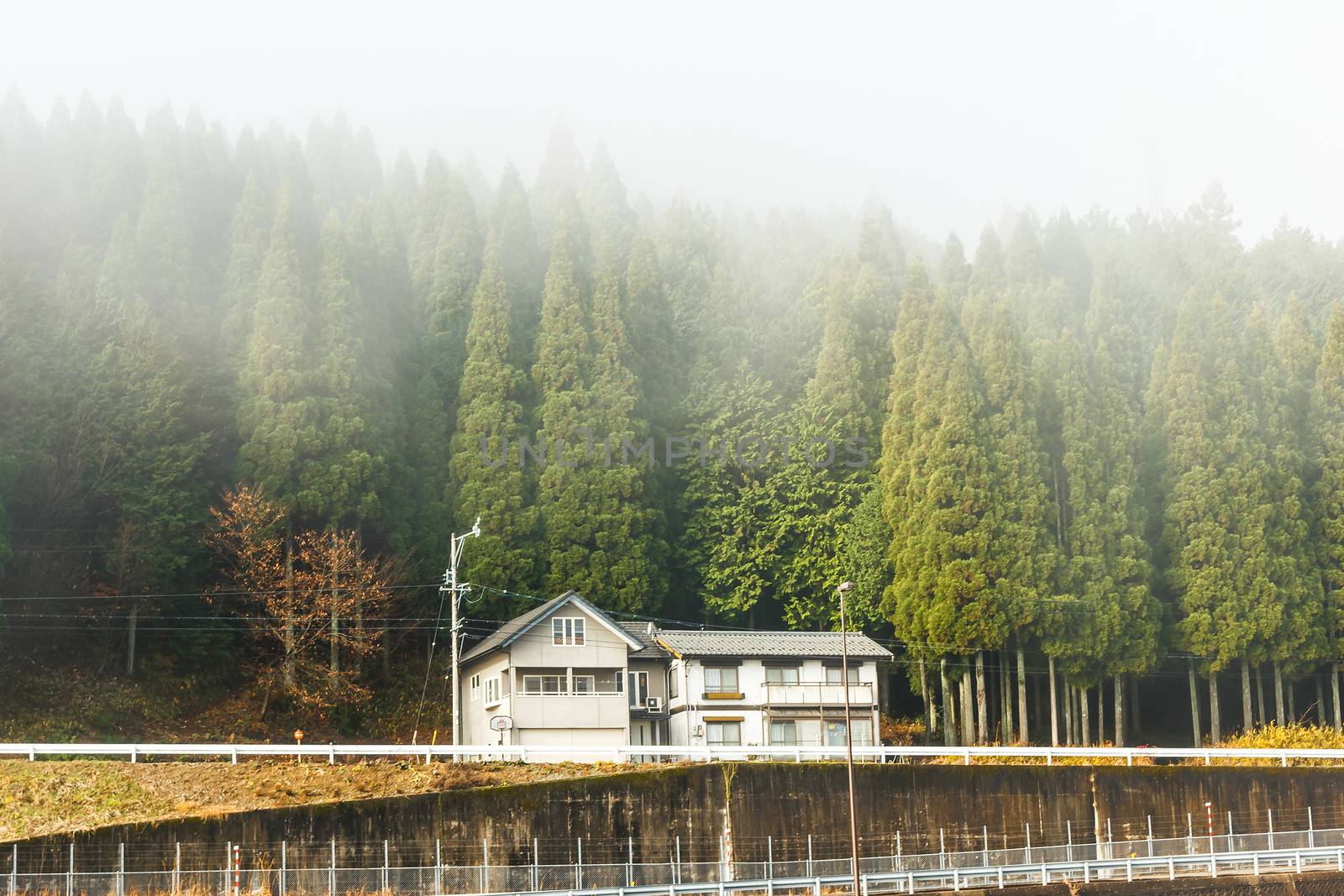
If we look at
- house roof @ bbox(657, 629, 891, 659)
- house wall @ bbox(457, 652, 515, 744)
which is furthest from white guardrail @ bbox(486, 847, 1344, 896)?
A: house wall @ bbox(457, 652, 515, 744)

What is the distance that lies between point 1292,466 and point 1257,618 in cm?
645

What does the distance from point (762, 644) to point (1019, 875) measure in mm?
14277

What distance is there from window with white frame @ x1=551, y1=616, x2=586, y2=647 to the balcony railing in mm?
6323

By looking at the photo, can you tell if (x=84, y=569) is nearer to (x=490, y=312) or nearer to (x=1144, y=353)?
(x=490, y=312)

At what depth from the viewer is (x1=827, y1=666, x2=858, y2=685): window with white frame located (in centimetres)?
4272

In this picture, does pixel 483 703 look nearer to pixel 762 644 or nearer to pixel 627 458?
pixel 762 644

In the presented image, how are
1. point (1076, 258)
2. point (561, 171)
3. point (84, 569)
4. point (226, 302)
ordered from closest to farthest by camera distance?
point (84, 569)
point (226, 302)
point (1076, 258)
point (561, 171)

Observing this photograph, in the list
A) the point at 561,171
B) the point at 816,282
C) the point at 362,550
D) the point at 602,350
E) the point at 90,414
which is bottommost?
the point at 362,550

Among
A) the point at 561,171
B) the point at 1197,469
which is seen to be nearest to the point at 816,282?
the point at 1197,469

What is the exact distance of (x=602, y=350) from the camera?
176 ft

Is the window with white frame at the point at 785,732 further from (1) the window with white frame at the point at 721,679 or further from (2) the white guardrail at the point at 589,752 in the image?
(2) the white guardrail at the point at 589,752

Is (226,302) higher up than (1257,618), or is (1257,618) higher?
(226,302)

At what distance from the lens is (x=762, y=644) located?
42.9m

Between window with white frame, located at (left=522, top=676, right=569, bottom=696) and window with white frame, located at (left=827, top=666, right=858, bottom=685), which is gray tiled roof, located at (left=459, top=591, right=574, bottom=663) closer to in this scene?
window with white frame, located at (left=522, top=676, right=569, bottom=696)
